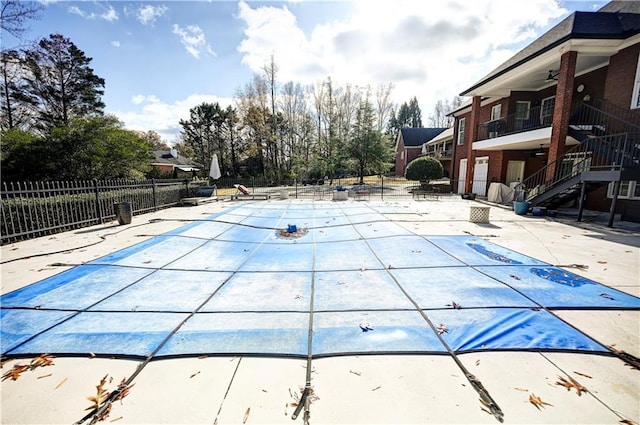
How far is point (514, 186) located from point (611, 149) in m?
4.02

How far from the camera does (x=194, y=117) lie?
36.2 m

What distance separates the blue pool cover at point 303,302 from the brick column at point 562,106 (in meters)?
7.68

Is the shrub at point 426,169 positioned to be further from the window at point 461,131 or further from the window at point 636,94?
the window at point 636,94

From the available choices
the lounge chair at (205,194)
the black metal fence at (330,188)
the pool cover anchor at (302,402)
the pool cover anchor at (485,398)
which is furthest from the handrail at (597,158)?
the lounge chair at (205,194)

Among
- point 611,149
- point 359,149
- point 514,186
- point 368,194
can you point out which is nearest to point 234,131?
point 359,149

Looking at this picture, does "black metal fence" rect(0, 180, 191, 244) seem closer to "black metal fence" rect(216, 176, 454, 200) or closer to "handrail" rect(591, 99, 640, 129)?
"black metal fence" rect(216, 176, 454, 200)

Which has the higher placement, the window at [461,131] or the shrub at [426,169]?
the window at [461,131]

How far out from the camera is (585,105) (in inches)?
391

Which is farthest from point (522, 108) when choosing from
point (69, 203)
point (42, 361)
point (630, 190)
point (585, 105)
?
point (69, 203)

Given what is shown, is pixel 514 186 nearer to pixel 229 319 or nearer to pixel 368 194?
pixel 368 194

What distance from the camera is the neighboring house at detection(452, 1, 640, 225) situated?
8.91m

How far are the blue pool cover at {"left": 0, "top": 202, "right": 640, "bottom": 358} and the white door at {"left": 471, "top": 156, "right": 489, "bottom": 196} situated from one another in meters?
12.7

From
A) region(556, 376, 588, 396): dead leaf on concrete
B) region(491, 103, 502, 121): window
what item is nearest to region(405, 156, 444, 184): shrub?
region(491, 103, 502, 121): window

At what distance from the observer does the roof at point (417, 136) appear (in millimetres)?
36906
